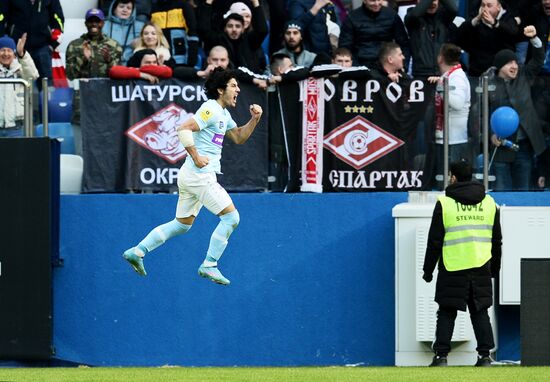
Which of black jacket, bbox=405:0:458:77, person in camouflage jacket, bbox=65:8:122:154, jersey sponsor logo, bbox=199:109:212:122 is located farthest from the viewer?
black jacket, bbox=405:0:458:77

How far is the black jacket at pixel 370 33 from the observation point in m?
18.6

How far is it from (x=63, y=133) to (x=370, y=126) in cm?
343

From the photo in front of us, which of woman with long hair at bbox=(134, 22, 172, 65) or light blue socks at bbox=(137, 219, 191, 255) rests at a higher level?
woman with long hair at bbox=(134, 22, 172, 65)

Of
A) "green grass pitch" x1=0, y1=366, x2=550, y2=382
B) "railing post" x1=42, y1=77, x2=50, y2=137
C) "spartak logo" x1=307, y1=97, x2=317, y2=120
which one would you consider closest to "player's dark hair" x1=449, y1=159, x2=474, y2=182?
"green grass pitch" x1=0, y1=366, x2=550, y2=382

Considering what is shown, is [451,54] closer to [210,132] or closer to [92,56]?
[210,132]

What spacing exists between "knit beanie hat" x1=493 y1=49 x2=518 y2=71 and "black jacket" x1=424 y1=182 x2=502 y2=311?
6.57ft

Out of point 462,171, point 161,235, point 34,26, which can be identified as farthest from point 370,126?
point 34,26

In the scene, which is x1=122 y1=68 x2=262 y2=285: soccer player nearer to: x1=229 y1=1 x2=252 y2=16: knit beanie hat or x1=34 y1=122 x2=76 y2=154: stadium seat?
x1=34 y1=122 x2=76 y2=154: stadium seat

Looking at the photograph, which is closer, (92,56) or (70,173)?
(70,173)

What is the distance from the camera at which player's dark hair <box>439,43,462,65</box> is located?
16766 millimetres

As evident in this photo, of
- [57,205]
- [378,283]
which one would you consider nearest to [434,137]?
[378,283]

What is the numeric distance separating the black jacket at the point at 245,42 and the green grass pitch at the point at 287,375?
15.0 feet

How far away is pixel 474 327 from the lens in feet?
50.5

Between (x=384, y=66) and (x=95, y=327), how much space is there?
4477 millimetres
